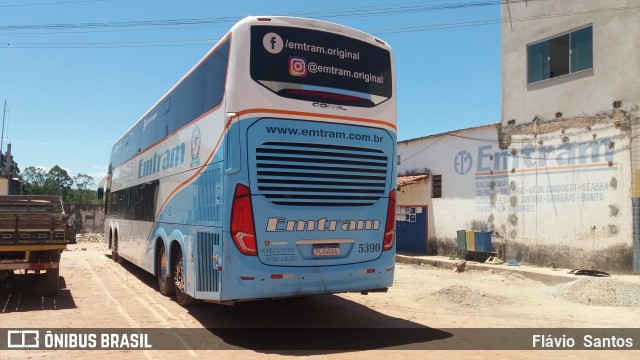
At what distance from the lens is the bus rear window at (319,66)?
6.69m

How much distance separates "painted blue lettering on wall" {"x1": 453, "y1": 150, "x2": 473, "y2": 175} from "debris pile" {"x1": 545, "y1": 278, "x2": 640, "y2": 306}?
808 cm


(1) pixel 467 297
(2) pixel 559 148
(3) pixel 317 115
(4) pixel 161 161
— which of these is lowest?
(1) pixel 467 297

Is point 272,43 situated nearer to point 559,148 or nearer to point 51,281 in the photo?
point 51,281

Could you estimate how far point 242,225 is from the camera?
6.44 m

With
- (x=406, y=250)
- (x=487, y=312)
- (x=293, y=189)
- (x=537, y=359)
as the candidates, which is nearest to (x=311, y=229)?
(x=293, y=189)

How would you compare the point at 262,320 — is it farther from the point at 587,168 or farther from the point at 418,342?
the point at 587,168

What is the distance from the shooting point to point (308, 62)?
6930 mm

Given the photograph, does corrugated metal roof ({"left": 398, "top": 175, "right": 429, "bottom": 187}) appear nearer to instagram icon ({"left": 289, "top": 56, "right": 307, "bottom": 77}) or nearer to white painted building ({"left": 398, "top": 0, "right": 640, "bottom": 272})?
white painted building ({"left": 398, "top": 0, "right": 640, "bottom": 272})

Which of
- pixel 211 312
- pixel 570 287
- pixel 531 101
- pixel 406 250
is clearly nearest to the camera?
pixel 211 312

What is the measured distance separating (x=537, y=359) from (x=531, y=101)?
1290 centimetres

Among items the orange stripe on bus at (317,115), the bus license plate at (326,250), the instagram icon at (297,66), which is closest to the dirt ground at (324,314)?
the bus license plate at (326,250)

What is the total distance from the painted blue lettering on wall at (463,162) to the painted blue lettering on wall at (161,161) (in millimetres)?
12109

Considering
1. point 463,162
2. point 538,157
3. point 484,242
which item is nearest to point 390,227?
point 538,157

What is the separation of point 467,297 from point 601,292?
3.01 meters
